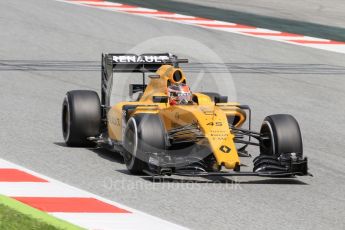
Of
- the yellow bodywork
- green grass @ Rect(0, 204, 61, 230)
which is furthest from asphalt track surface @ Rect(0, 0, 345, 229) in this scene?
green grass @ Rect(0, 204, 61, 230)

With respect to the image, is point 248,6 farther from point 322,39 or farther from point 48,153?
point 48,153

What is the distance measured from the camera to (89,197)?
33.3ft

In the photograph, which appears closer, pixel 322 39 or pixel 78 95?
pixel 78 95

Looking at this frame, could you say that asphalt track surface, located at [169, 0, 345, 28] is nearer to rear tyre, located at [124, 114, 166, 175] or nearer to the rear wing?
the rear wing

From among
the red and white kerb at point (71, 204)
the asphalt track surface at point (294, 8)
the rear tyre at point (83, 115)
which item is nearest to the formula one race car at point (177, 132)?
the rear tyre at point (83, 115)

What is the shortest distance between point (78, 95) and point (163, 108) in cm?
131

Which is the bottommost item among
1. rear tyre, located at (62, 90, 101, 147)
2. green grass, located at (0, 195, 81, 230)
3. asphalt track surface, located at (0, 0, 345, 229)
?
asphalt track surface, located at (0, 0, 345, 229)

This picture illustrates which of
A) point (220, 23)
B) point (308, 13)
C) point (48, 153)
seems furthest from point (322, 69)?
point (48, 153)

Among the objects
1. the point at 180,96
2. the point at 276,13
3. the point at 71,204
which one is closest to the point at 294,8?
the point at 276,13

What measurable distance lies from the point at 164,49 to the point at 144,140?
35.3 feet

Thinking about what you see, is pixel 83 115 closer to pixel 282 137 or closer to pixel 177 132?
pixel 177 132

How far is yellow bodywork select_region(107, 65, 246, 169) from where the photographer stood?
36.2ft

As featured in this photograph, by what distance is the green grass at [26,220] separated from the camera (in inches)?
342

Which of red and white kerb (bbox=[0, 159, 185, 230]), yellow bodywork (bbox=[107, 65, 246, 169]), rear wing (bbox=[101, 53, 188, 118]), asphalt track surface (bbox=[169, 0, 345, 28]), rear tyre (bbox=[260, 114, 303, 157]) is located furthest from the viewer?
asphalt track surface (bbox=[169, 0, 345, 28])
